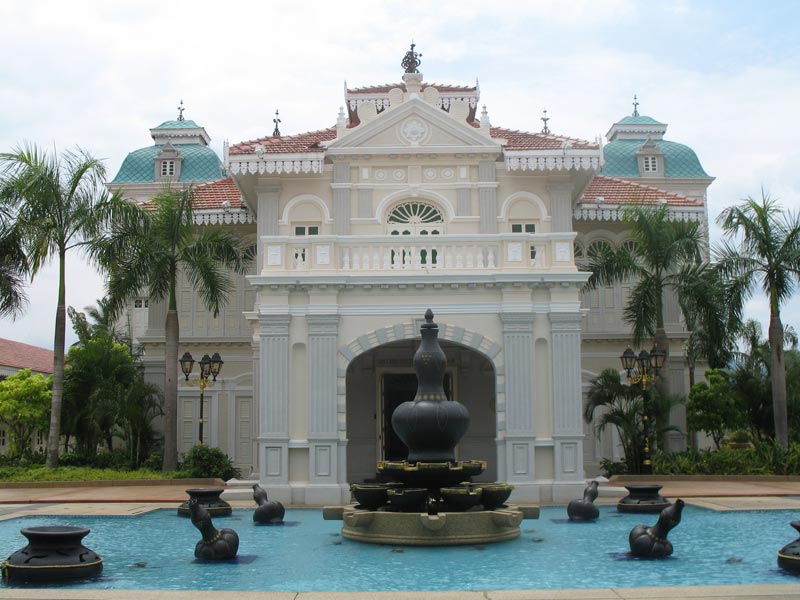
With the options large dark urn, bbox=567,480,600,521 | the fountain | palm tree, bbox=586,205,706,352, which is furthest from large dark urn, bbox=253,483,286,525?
palm tree, bbox=586,205,706,352

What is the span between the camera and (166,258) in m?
24.0

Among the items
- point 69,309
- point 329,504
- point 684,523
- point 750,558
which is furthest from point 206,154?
point 750,558

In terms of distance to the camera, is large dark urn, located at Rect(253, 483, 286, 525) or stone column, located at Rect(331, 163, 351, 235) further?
stone column, located at Rect(331, 163, 351, 235)

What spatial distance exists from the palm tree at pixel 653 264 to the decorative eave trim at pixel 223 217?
1047cm

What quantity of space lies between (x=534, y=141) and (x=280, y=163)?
23.2 feet

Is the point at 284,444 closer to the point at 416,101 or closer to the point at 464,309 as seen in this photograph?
the point at 464,309

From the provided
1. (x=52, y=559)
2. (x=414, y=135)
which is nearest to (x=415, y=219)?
(x=414, y=135)

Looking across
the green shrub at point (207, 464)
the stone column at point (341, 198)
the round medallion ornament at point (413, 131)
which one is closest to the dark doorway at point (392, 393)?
the stone column at point (341, 198)

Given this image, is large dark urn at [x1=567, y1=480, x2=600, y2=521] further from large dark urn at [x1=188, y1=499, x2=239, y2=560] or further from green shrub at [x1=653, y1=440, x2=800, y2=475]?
green shrub at [x1=653, y1=440, x2=800, y2=475]

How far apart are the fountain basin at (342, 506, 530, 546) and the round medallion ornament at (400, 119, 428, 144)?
516 inches

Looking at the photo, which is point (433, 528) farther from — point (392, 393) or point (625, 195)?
point (625, 195)

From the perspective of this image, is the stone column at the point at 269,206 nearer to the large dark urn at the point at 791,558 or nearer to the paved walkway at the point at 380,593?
the paved walkway at the point at 380,593

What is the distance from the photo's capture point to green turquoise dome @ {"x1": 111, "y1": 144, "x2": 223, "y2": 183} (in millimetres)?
43250

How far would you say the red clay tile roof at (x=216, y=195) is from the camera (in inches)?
1097
